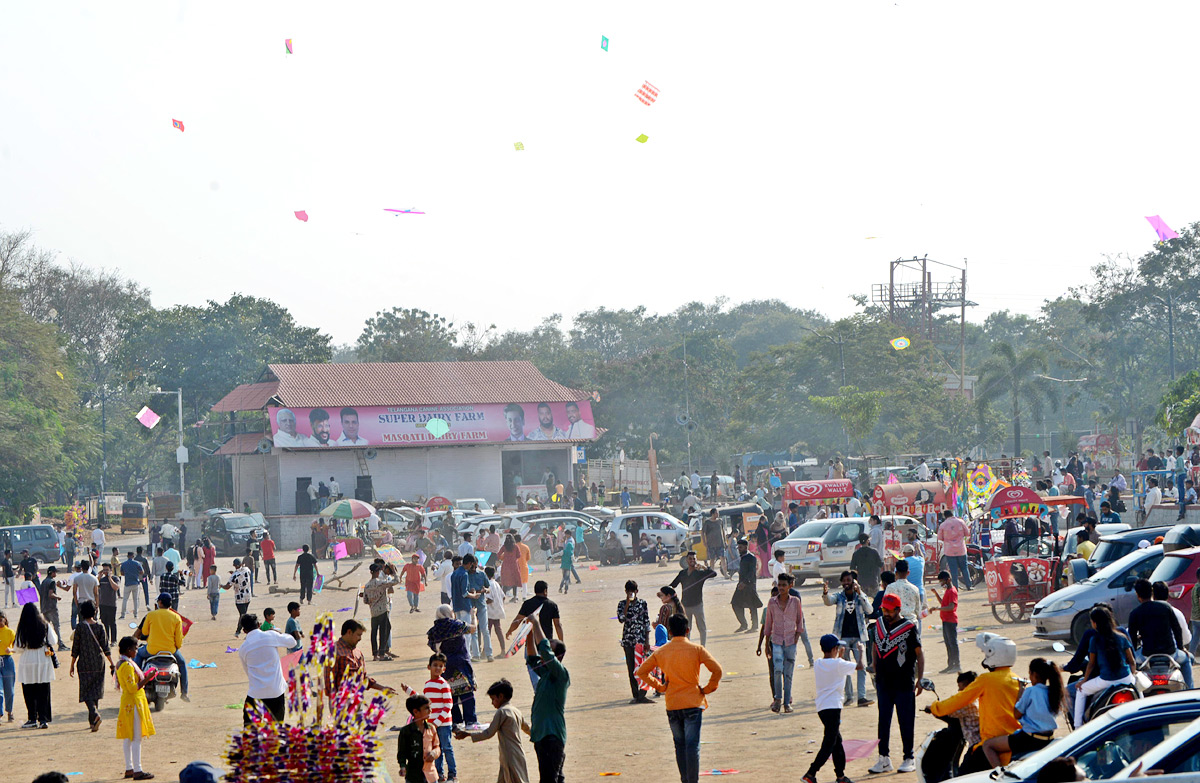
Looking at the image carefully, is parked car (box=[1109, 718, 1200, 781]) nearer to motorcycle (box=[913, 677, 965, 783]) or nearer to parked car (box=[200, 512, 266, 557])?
motorcycle (box=[913, 677, 965, 783])

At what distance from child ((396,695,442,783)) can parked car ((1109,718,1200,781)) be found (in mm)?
4200

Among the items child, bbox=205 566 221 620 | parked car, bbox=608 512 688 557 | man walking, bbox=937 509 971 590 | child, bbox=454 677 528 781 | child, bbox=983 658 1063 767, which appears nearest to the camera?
child, bbox=983 658 1063 767

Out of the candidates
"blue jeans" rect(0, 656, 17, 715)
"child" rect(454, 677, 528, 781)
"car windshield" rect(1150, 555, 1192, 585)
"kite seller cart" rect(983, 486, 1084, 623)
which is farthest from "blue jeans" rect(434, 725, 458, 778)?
"kite seller cart" rect(983, 486, 1084, 623)

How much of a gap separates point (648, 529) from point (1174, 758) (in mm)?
27280

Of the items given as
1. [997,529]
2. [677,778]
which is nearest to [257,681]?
[677,778]

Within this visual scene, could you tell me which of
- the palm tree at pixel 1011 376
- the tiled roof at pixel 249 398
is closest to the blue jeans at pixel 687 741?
the tiled roof at pixel 249 398

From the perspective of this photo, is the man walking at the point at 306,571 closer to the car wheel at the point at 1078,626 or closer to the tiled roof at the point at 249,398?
the car wheel at the point at 1078,626

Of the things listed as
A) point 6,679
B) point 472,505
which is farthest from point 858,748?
point 472,505

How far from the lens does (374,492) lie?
51.1m

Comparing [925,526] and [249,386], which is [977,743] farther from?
[249,386]

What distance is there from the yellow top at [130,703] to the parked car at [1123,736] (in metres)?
7.64

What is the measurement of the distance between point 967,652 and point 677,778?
294 inches

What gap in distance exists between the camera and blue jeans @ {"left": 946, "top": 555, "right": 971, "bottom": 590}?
877 inches

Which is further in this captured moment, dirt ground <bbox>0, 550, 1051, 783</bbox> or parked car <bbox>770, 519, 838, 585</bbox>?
parked car <bbox>770, 519, 838, 585</bbox>
